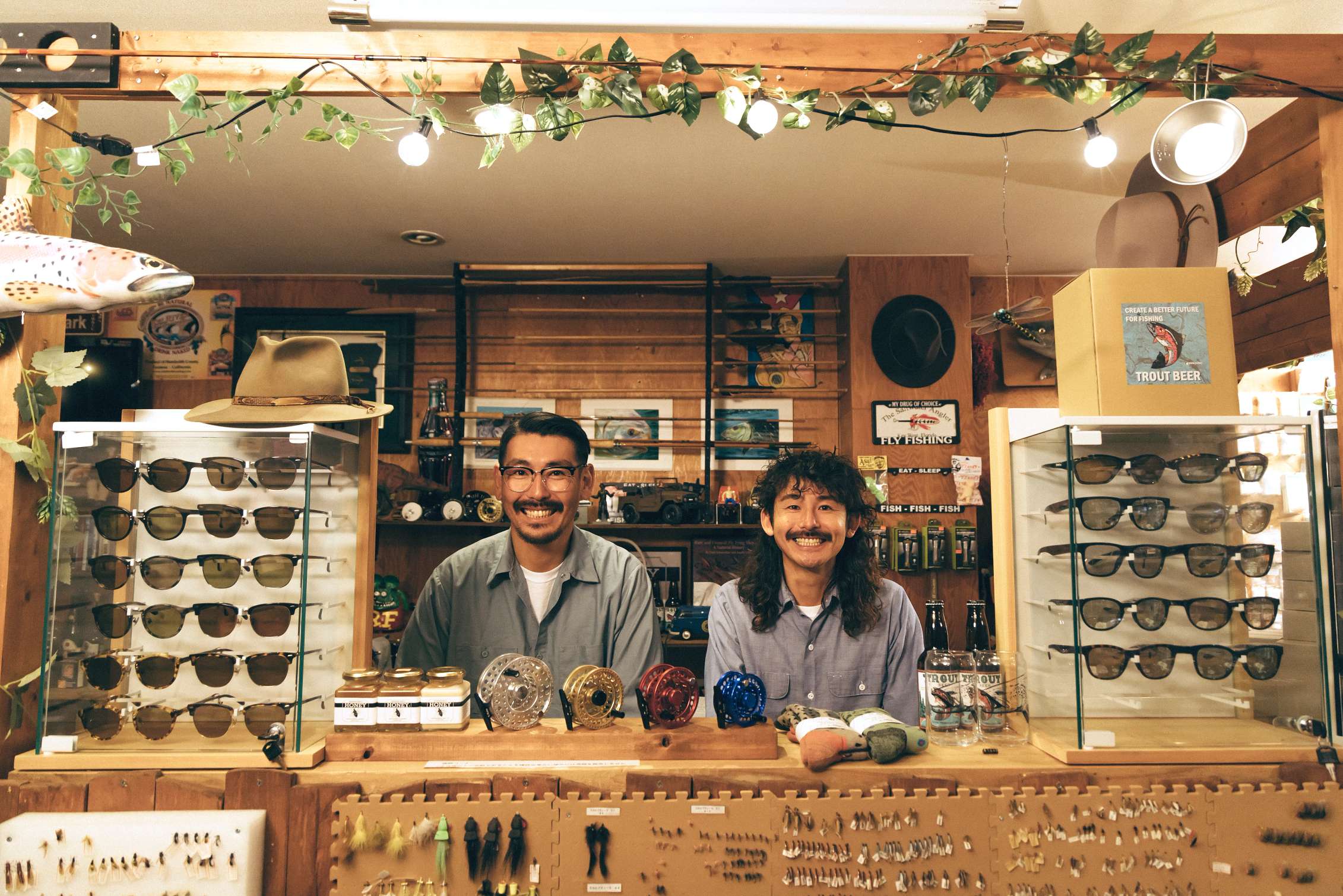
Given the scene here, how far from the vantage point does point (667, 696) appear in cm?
172

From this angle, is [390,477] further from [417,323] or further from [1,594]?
[1,594]

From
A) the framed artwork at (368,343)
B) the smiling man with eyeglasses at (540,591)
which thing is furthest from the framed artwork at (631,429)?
the smiling man with eyeglasses at (540,591)

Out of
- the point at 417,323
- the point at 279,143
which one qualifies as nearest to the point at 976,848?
the point at 279,143

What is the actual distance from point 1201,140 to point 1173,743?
1.34 meters

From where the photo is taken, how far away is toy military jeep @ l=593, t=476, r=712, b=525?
505 centimetres

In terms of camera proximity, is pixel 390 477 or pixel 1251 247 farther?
pixel 390 477

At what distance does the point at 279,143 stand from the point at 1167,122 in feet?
11.1

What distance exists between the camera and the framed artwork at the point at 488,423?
220 inches

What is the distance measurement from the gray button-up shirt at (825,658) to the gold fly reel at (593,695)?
0.74m

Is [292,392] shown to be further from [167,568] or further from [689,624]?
[689,624]

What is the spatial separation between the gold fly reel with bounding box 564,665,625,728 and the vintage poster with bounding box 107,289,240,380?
489 centimetres

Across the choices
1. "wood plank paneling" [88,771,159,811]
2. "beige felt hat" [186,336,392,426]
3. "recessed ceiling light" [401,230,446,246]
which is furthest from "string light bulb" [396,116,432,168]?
"recessed ceiling light" [401,230,446,246]

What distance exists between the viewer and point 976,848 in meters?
1.62

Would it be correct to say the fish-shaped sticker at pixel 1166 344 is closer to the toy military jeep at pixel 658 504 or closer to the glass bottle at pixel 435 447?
the toy military jeep at pixel 658 504
